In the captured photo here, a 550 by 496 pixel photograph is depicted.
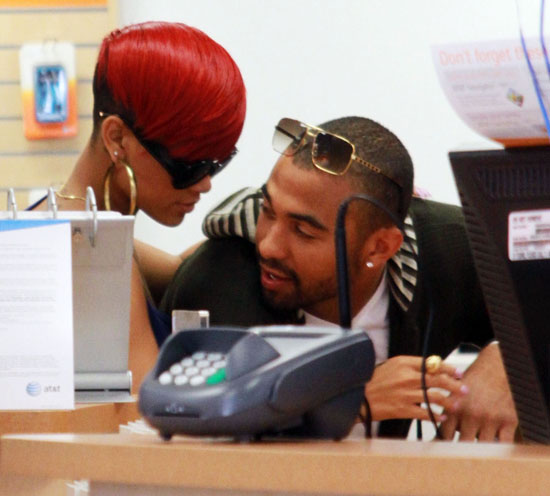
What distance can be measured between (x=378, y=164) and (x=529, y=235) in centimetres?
118

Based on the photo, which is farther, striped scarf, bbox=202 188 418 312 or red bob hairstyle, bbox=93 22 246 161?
striped scarf, bbox=202 188 418 312


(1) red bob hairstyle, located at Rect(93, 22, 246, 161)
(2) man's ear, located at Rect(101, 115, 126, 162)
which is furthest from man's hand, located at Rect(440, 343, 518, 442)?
(2) man's ear, located at Rect(101, 115, 126, 162)

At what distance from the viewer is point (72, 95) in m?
3.20

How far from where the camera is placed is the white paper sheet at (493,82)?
814 mm

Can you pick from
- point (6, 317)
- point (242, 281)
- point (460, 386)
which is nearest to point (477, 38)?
point (6, 317)

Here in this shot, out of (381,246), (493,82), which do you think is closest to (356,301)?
(381,246)

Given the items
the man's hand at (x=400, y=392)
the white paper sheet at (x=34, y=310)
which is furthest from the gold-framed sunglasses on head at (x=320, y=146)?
the white paper sheet at (x=34, y=310)

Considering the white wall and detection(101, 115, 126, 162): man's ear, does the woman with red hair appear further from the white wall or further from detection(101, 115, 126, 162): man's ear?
the white wall

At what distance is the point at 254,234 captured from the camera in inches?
84.9

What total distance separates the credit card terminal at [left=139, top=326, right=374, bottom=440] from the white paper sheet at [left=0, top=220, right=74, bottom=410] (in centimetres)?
29

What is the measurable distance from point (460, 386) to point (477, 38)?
81cm

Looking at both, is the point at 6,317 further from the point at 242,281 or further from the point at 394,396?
the point at 242,281

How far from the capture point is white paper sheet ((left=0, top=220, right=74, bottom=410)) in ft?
3.83

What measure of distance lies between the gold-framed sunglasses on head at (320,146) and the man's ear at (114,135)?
326mm
